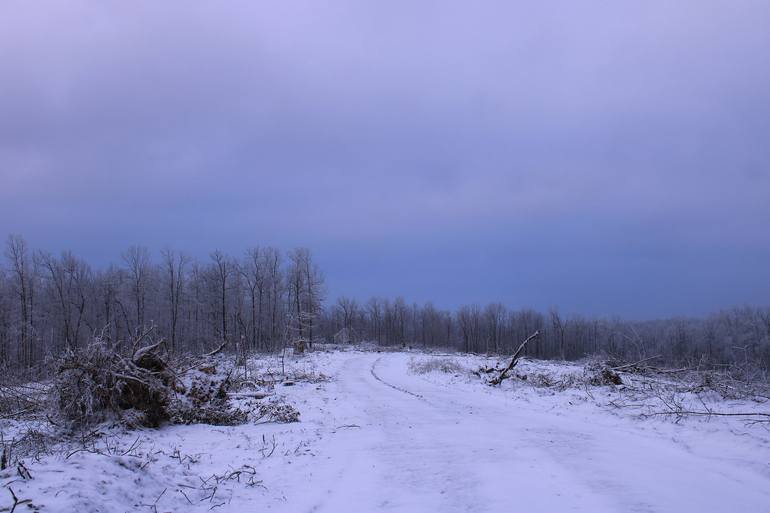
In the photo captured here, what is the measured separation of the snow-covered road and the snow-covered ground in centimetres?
3

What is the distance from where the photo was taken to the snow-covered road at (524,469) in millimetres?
5211

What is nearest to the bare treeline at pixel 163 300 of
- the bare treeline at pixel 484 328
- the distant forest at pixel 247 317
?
the distant forest at pixel 247 317

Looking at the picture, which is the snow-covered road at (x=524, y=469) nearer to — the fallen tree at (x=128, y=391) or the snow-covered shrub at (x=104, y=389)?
the fallen tree at (x=128, y=391)

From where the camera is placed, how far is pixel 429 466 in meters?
6.87

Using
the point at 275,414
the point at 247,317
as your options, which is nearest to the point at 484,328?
the point at 247,317

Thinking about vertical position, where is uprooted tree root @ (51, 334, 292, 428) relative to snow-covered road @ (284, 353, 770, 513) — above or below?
above

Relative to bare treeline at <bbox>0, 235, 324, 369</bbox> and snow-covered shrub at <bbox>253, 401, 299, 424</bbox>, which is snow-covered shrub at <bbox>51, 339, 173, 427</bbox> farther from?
bare treeline at <bbox>0, 235, 324, 369</bbox>

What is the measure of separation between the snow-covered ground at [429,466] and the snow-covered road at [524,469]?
0.09 ft

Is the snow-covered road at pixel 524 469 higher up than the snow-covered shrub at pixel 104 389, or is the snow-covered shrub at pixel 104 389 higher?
the snow-covered shrub at pixel 104 389

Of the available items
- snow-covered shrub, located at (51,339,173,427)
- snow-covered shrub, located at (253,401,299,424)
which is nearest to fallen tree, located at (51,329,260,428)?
snow-covered shrub, located at (51,339,173,427)

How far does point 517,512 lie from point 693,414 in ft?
21.0

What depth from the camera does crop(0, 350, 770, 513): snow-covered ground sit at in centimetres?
497

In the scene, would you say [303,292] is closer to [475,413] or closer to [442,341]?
[442,341]

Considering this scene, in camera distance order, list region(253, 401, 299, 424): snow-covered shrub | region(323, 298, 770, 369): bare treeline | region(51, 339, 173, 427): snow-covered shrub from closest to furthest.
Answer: region(51, 339, 173, 427): snow-covered shrub < region(253, 401, 299, 424): snow-covered shrub < region(323, 298, 770, 369): bare treeline
